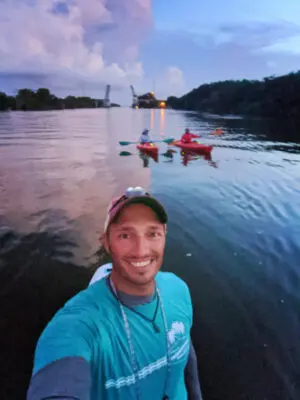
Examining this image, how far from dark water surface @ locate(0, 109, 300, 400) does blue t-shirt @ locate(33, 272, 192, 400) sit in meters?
4.20

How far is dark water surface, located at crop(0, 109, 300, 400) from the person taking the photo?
21.0 ft

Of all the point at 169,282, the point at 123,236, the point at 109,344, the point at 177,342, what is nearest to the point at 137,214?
the point at 123,236

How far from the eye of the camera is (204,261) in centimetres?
1041

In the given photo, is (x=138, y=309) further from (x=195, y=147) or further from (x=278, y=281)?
(x=195, y=147)

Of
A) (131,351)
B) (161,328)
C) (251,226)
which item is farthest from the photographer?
(251,226)

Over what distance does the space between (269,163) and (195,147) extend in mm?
7378

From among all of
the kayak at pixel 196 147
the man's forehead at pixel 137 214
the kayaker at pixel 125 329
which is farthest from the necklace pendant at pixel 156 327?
the kayak at pixel 196 147

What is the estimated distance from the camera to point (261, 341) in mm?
7008

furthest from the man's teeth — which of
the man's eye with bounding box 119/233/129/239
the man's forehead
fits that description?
the man's forehead

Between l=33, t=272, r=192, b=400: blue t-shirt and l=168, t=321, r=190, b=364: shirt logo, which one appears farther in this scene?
Answer: l=168, t=321, r=190, b=364: shirt logo

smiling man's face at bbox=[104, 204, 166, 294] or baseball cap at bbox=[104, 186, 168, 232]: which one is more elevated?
baseball cap at bbox=[104, 186, 168, 232]

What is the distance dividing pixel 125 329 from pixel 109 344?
0.51 feet

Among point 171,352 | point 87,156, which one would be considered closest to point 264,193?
point 171,352

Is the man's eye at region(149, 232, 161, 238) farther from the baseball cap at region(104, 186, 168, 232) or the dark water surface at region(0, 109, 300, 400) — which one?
the dark water surface at region(0, 109, 300, 400)
